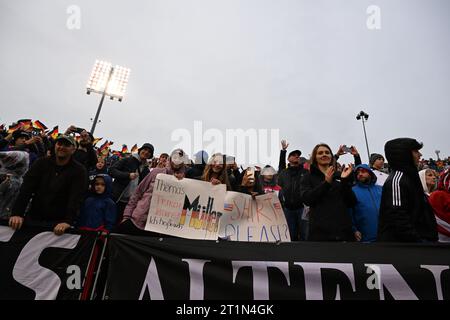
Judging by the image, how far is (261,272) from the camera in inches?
107

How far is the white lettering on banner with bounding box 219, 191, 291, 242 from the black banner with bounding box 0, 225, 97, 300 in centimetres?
165

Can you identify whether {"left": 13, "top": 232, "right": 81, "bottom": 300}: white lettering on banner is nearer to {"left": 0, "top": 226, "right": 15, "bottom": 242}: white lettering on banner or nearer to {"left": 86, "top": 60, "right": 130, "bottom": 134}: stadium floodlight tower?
{"left": 0, "top": 226, "right": 15, "bottom": 242}: white lettering on banner

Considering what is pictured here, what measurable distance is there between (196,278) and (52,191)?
2.06 m

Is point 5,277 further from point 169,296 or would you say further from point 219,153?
point 219,153

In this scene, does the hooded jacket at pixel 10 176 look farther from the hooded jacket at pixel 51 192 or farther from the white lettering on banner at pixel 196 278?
the white lettering on banner at pixel 196 278

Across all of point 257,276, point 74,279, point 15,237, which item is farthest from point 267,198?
point 15,237

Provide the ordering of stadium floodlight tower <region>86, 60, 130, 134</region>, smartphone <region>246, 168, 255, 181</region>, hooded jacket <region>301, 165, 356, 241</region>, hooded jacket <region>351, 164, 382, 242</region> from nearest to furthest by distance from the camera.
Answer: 1. hooded jacket <region>301, 165, 356, 241</region>
2. hooded jacket <region>351, 164, 382, 242</region>
3. smartphone <region>246, 168, 255, 181</region>
4. stadium floodlight tower <region>86, 60, 130, 134</region>

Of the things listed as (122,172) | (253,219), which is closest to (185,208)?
(253,219)

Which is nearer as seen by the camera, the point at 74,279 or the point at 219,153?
the point at 74,279

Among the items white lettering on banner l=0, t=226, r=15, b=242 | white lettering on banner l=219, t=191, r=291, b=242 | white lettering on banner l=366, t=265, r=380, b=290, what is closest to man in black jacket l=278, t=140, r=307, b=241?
white lettering on banner l=219, t=191, r=291, b=242

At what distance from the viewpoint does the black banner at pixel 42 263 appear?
8.93 ft

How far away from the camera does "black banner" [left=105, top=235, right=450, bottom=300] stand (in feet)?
8.66
